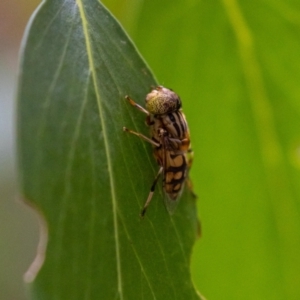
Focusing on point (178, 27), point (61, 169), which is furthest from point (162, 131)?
point (61, 169)

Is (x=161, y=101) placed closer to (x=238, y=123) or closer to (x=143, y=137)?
(x=143, y=137)

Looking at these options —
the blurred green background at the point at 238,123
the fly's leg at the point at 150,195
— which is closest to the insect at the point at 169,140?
the fly's leg at the point at 150,195

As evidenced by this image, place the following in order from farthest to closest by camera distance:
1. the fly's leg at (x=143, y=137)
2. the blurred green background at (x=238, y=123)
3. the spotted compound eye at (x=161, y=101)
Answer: the blurred green background at (x=238, y=123)
the spotted compound eye at (x=161, y=101)
the fly's leg at (x=143, y=137)

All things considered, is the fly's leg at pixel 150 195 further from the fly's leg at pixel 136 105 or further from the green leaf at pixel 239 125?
the green leaf at pixel 239 125

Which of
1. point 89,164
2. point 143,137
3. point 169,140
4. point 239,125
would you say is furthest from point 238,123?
point 89,164

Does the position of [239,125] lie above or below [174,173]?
above

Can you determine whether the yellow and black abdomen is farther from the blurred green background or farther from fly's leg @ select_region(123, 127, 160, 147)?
the blurred green background
